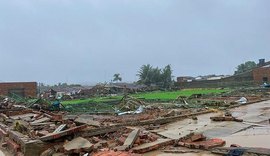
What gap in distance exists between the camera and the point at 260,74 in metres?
43.4

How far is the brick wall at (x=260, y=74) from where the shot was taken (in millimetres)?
42375

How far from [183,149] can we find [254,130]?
10.2 ft

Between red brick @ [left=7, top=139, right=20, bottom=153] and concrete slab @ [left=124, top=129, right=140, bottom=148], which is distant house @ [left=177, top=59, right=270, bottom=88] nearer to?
concrete slab @ [left=124, top=129, right=140, bottom=148]

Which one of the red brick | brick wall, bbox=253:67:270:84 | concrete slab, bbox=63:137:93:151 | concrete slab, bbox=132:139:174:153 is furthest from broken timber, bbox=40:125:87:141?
brick wall, bbox=253:67:270:84

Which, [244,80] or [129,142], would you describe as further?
[244,80]

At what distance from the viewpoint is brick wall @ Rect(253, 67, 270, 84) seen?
42375mm

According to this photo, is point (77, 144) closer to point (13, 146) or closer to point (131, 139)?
point (131, 139)

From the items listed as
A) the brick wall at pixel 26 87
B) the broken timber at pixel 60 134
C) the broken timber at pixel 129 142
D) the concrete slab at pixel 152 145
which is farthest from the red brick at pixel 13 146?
the brick wall at pixel 26 87

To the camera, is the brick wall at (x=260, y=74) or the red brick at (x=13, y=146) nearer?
the red brick at (x=13, y=146)

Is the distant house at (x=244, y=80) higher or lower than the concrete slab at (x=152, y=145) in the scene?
higher

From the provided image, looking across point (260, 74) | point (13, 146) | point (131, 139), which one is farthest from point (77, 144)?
point (260, 74)

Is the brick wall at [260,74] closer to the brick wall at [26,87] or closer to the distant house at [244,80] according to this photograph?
the distant house at [244,80]

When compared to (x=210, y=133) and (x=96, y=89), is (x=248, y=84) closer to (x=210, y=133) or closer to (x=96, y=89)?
(x=96, y=89)

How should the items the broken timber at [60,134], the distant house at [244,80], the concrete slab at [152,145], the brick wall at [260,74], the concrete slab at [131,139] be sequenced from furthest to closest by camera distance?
the distant house at [244,80] → the brick wall at [260,74] → the broken timber at [60,134] → the concrete slab at [131,139] → the concrete slab at [152,145]
